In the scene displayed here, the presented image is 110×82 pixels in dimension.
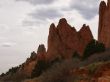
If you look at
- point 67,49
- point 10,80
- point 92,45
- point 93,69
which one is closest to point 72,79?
point 93,69

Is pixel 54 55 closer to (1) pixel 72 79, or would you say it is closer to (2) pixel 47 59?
(2) pixel 47 59

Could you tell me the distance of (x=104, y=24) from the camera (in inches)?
3428

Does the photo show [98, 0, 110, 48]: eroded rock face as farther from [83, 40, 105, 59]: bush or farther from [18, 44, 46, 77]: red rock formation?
[18, 44, 46, 77]: red rock formation

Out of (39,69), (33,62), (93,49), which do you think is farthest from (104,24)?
A: (93,49)

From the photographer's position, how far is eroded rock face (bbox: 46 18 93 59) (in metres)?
97.2

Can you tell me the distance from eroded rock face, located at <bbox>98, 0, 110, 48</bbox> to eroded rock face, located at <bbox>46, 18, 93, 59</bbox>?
960cm

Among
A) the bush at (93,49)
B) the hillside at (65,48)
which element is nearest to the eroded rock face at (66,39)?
the hillside at (65,48)

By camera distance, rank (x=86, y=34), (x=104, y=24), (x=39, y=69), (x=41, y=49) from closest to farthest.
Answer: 1. (x=39, y=69)
2. (x=104, y=24)
3. (x=41, y=49)
4. (x=86, y=34)

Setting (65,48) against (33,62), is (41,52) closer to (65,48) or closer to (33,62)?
(33,62)

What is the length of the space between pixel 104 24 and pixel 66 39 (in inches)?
612

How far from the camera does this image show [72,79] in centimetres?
4662

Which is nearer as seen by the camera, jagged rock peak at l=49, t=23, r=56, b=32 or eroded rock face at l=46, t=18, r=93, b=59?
eroded rock face at l=46, t=18, r=93, b=59

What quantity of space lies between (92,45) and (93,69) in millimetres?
22663

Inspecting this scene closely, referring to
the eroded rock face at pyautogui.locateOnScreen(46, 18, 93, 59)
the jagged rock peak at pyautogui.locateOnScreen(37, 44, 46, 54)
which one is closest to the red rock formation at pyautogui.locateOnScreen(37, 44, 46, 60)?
the jagged rock peak at pyautogui.locateOnScreen(37, 44, 46, 54)
